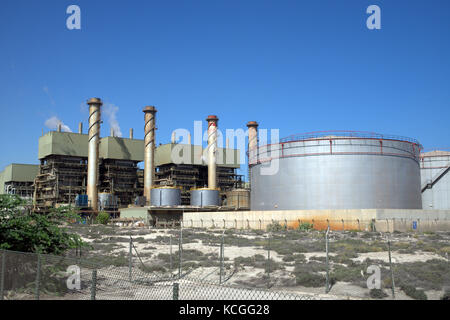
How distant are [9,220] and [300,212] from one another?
38280mm

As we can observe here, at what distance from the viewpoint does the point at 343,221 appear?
45.5m

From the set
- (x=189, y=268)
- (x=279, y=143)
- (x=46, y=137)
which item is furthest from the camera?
(x=46, y=137)


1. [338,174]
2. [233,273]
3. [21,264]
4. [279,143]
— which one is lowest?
[233,273]

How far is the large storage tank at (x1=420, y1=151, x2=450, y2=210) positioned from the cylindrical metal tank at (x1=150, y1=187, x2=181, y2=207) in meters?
39.2

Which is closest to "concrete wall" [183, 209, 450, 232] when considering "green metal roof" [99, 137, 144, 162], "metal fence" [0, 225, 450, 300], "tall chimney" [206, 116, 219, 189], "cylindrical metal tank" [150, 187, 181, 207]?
"cylindrical metal tank" [150, 187, 181, 207]

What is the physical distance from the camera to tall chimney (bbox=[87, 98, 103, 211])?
239ft

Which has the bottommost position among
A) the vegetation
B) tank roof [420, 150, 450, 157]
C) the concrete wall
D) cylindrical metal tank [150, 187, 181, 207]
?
the concrete wall

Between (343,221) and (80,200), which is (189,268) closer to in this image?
(343,221)

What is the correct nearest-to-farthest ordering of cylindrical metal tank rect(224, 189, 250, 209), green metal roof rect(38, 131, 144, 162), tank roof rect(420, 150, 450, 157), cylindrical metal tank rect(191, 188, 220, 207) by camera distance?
tank roof rect(420, 150, 450, 157) → cylindrical metal tank rect(191, 188, 220, 207) → cylindrical metal tank rect(224, 189, 250, 209) → green metal roof rect(38, 131, 144, 162)

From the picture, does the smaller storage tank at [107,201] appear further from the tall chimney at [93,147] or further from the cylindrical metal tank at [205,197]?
the cylindrical metal tank at [205,197]

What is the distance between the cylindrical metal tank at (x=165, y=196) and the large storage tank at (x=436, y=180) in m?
39.2

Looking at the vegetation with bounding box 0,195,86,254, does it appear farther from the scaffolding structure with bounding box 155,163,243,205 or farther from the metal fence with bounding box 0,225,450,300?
the scaffolding structure with bounding box 155,163,243,205
